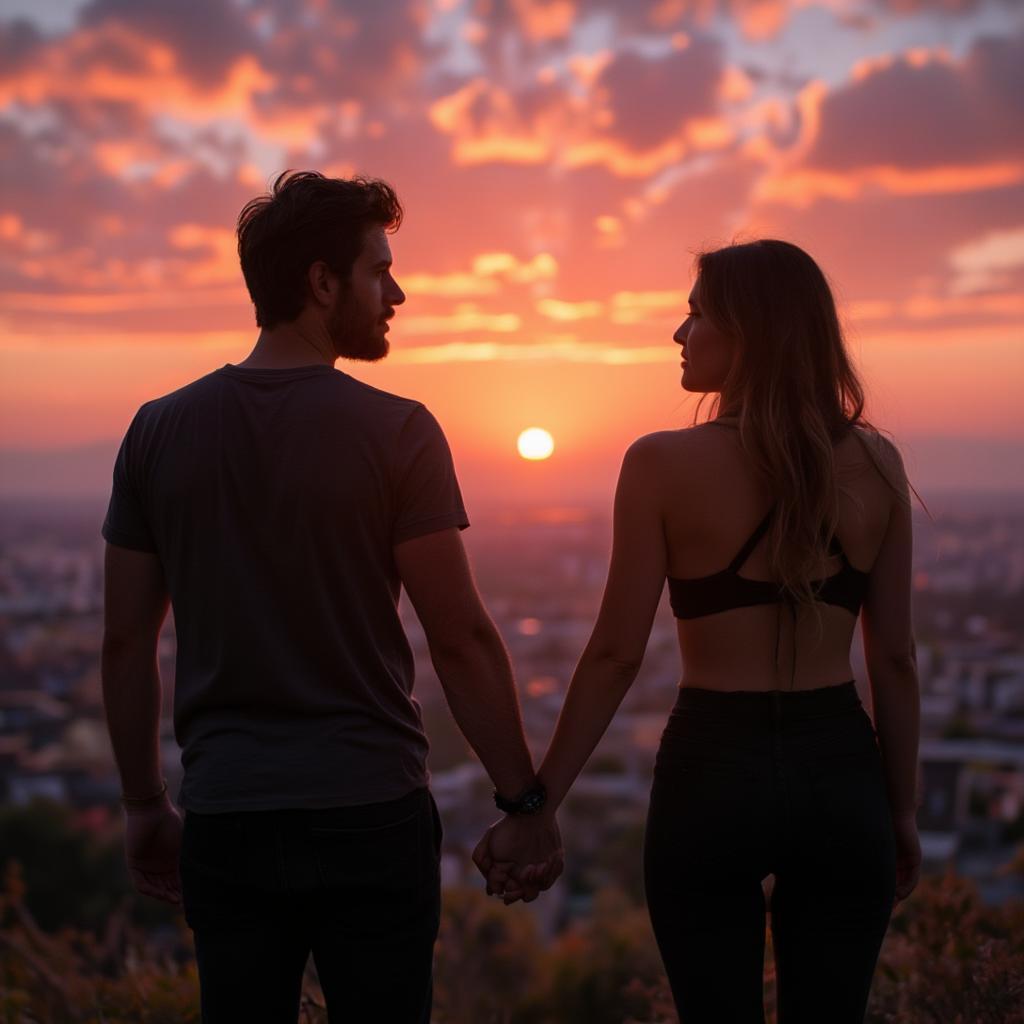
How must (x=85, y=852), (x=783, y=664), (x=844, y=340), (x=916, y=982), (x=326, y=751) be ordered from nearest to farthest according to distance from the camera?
1. (x=326, y=751)
2. (x=783, y=664)
3. (x=844, y=340)
4. (x=916, y=982)
5. (x=85, y=852)

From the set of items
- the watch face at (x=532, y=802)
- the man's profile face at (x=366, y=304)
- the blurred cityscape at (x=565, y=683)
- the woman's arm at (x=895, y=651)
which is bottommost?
the blurred cityscape at (x=565, y=683)

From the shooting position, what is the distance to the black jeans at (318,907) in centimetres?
219

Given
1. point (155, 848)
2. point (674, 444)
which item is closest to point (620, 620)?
point (674, 444)

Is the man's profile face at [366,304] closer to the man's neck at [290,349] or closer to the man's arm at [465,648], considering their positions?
the man's neck at [290,349]

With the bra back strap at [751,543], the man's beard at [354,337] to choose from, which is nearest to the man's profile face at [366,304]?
the man's beard at [354,337]

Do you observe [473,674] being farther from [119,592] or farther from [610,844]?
[610,844]

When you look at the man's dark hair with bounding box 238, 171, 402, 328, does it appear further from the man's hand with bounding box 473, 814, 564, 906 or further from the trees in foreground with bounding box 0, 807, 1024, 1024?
the trees in foreground with bounding box 0, 807, 1024, 1024

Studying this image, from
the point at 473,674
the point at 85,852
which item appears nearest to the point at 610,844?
the point at 85,852

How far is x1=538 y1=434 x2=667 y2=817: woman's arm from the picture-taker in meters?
2.44

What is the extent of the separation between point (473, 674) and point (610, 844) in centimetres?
2839

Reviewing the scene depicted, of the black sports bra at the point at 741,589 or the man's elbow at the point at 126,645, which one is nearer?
the black sports bra at the point at 741,589

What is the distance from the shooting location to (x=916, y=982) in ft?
12.8

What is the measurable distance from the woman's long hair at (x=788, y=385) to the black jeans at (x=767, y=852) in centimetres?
29

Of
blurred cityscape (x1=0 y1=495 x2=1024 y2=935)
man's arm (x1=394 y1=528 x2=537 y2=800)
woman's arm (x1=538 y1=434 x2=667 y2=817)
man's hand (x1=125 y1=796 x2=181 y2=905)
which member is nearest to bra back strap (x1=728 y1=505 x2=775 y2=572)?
woman's arm (x1=538 y1=434 x2=667 y2=817)
